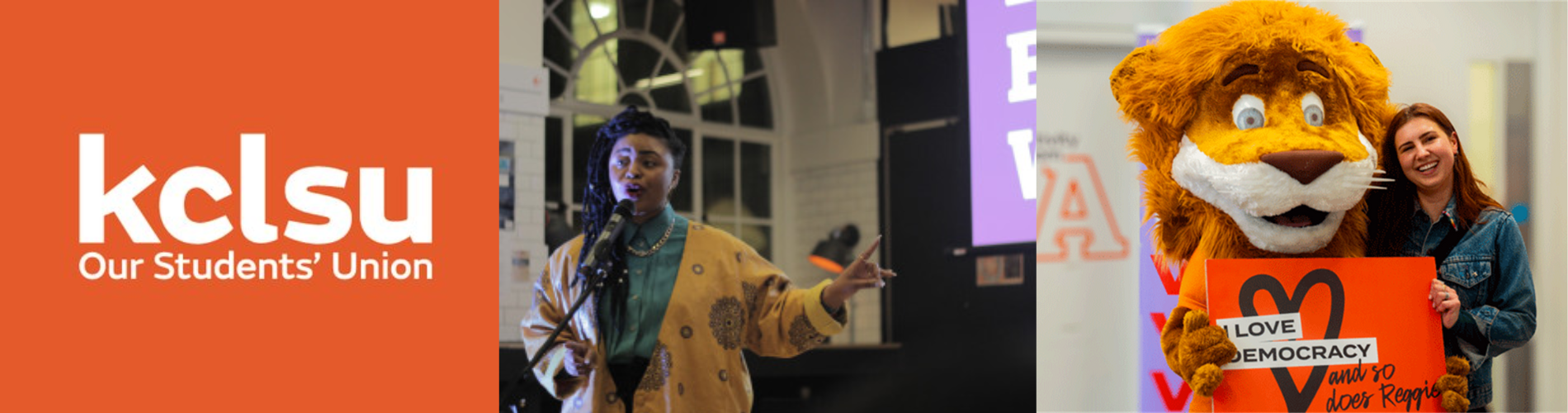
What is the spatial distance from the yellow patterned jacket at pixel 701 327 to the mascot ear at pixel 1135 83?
77 centimetres

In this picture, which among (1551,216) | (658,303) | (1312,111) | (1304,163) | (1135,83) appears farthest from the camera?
(1551,216)

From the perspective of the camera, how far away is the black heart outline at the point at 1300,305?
2.21 metres

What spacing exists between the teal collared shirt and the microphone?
0.06ft

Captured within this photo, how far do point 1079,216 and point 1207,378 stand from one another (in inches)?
57.3

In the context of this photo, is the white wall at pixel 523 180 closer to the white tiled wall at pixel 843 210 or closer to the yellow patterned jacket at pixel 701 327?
the yellow patterned jacket at pixel 701 327

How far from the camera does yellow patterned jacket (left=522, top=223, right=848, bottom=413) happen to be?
8.50 feet

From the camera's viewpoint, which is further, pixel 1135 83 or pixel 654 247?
pixel 654 247

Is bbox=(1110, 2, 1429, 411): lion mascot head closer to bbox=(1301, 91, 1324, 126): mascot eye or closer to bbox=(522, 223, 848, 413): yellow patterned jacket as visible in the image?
bbox=(1301, 91, 1324, 126): mascot eye

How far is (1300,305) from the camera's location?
2219mm

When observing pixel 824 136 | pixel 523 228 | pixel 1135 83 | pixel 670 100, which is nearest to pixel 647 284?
pixel 523 228

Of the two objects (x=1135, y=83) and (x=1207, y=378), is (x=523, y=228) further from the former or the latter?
(x=1207, y=378)
